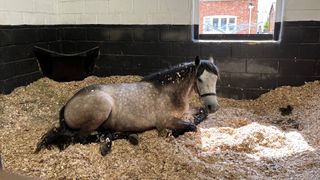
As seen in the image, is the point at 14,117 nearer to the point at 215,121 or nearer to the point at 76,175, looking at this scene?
the point at 76,175

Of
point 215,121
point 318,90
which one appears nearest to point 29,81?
point 215,121

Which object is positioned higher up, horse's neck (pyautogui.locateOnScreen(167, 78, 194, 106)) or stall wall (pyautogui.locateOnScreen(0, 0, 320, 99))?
stall wall (pyautogui.locateOnScreen(0, 0, 320, 99))

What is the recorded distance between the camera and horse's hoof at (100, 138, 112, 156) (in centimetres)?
230

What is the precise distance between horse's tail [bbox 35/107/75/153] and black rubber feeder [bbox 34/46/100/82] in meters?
1.52

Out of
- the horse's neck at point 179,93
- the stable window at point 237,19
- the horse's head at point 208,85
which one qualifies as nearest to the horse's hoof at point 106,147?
the horse's neck at point 179,93

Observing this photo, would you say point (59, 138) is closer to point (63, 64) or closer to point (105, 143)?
point (105, 143)

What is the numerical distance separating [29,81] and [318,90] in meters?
3.27

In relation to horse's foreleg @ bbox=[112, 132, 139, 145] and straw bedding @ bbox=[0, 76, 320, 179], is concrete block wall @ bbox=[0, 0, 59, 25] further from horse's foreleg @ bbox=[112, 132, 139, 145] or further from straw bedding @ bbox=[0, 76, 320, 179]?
horse's foreleg @ bbox=[112, 132, 139, 145]

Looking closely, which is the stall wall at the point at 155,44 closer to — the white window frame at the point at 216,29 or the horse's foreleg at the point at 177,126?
the white window frame at the point at 216,29

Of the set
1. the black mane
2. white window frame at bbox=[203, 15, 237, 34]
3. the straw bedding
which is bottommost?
the straw bedding

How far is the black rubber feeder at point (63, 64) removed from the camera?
12.9 feet

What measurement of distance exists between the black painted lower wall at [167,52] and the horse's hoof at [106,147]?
178 centimetres

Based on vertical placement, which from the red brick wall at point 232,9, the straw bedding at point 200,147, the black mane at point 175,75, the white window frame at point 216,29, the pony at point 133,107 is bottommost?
the straw bedding at point 200,147

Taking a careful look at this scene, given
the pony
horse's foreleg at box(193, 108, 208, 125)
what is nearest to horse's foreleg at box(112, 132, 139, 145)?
the pony
